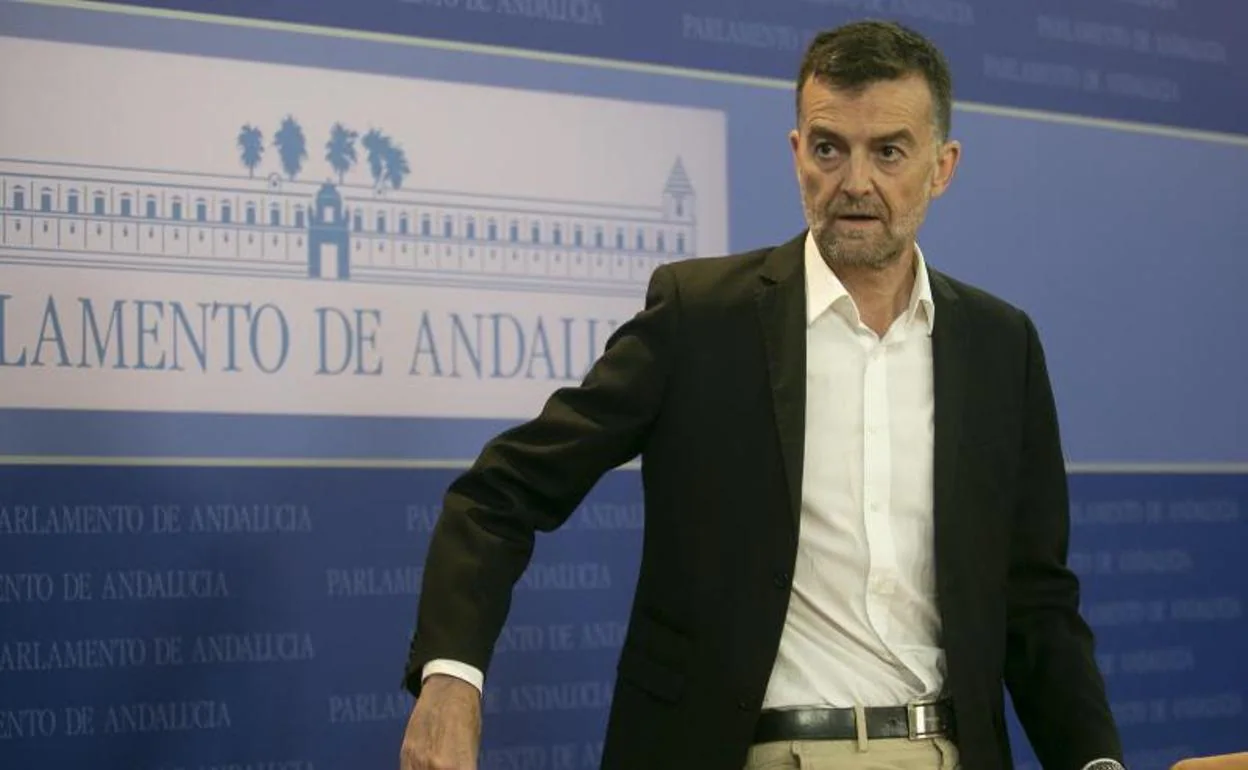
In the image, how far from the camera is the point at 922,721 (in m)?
2.15

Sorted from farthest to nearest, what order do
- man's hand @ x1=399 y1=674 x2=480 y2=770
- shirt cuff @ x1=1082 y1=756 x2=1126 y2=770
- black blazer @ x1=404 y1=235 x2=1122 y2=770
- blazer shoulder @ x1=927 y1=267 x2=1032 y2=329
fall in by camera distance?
blazer shoulder @ x1=927 y1=267 x2=1032 y2=329
shirt cuff @ x1=1082 y1=756 x2=1126 y2=770
black blazer @ x1=404 y1=235 x2=1122 y2=770
man's hand @ x1=399 y1=674 x2=480 y2=770

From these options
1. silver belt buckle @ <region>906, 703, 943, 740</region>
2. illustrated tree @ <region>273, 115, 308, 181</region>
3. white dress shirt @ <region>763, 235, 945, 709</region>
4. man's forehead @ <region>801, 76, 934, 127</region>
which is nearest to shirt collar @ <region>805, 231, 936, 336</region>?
white dress shirt @ <region>763, 235, 945, 709</region>

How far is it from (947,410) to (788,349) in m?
0.22

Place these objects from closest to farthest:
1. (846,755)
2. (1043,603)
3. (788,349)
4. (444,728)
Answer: (444,728)
(846,755)
(788,349)
(1043,603)

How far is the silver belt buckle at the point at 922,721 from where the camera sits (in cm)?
214

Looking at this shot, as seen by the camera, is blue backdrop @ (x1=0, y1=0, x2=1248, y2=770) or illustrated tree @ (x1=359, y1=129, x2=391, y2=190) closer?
blue backdrop @ (x1=0, y1=0, x2=1248, y2=770)

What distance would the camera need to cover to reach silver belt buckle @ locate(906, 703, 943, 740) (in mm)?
2137

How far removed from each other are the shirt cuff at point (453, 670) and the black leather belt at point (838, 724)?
15.0 inches

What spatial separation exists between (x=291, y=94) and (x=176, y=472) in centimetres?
68

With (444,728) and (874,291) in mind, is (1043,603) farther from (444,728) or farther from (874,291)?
(444,728)

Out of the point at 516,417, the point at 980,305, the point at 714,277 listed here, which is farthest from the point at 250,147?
the point at 980,305

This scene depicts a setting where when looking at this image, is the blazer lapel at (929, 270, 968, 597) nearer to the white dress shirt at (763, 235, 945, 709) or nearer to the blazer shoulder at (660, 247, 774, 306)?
the white dress shirt at (763, 235, 945, 709)

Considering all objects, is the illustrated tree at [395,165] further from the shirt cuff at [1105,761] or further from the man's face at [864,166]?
the shirt cuff at [1105,761]

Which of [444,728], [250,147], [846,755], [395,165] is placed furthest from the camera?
[395,165]
